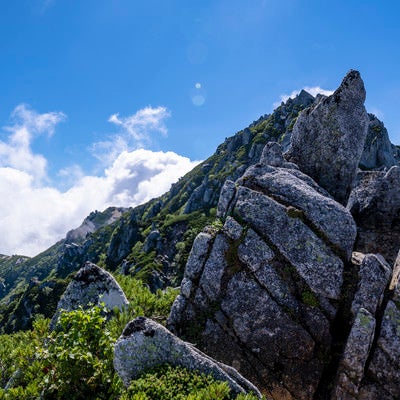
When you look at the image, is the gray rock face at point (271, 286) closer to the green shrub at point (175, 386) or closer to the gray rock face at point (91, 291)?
the gray rock face at point (91, 291)

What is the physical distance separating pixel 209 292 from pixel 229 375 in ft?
18.7

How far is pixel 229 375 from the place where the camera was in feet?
34.3

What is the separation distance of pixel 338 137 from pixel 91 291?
18.9 metres

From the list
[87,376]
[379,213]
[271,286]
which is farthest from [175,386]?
[379,213]

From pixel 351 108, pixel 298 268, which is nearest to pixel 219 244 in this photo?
pixel 298 268

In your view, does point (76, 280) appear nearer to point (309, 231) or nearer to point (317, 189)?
point (309, 231)

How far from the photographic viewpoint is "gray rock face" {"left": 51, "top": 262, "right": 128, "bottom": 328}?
15984 mm

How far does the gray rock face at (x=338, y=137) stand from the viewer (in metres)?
22.8

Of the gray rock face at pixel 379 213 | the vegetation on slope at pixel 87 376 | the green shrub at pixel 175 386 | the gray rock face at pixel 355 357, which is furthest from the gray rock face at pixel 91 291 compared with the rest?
the gray rock face at pixel 379 213

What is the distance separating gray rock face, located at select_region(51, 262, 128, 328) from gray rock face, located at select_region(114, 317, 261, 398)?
532 cm

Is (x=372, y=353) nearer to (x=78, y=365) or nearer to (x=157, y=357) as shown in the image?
(x=157, y=357)

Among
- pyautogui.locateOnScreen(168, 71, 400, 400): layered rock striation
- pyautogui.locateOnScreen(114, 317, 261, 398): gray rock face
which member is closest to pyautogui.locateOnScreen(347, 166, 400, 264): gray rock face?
pyautogui.locateOnScreen(168, 71, 400, 400): layered rock striation

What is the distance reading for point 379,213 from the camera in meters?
21.5

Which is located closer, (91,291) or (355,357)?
(355,357)
